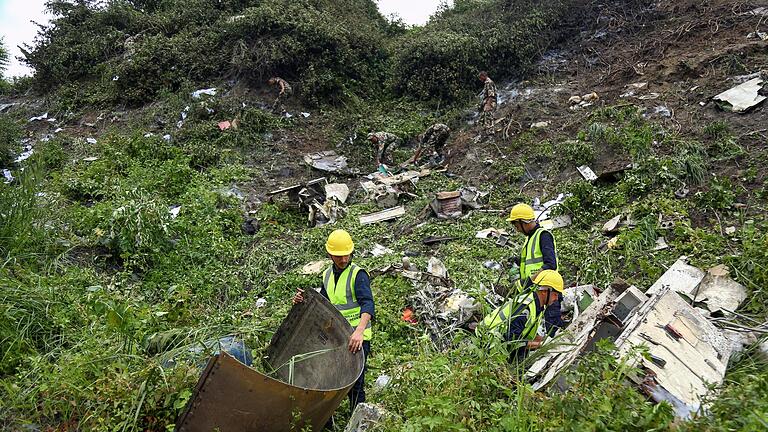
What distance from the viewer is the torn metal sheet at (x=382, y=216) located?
288 inches

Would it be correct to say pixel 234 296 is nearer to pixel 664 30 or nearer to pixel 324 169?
pixel 324 169

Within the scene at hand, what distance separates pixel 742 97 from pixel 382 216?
5.18 meters

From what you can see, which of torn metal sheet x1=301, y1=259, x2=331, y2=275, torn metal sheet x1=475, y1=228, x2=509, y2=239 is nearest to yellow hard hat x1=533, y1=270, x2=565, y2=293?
torn metal sheet x1=475, y1=228, x2=509, y2=239

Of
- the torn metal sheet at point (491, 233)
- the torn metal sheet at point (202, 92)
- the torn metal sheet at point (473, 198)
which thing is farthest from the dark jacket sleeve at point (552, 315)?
the torn metal sheet at point (202, 92)

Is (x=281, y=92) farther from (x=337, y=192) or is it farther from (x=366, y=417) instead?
(x=366, y=417)

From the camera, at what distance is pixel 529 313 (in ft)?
10.7

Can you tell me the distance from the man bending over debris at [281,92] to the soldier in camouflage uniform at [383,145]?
251 cm

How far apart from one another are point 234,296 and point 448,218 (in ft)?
10.1

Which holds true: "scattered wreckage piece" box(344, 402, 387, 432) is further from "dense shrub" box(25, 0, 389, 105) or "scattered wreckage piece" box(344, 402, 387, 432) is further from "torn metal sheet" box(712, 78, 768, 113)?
"dense shrub" box(25, 0, 389, 105)

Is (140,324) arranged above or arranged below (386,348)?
above

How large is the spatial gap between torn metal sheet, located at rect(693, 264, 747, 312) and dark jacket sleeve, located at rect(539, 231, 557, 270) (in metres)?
1.27

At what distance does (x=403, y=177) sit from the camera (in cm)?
858

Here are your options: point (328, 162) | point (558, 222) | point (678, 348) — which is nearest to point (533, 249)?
point (678, 348)

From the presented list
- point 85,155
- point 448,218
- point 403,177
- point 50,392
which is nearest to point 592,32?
point 403,177
